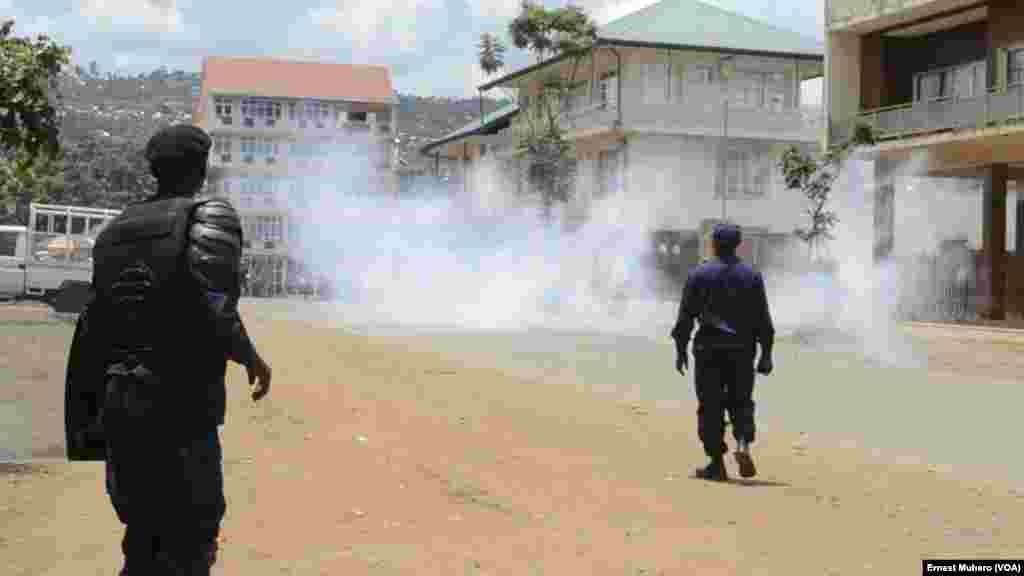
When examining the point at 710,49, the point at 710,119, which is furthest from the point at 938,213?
the point at 710,49

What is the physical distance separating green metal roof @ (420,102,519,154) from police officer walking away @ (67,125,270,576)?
176ft

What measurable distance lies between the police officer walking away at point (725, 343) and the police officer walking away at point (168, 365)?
201 inches

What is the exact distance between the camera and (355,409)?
12.8 meters

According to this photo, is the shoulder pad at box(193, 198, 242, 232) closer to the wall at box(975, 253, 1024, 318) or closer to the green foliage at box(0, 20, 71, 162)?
the green foliage at box(0, 20, 71, 162)

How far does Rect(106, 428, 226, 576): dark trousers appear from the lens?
4.17 meters

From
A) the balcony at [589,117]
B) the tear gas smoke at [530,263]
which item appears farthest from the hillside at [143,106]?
the tear gas smoke at [530,263]

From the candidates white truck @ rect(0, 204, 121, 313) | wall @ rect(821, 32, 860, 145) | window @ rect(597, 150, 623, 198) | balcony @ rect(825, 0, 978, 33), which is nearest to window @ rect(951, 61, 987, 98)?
balcony @ rect(825, 0, 978, 33)

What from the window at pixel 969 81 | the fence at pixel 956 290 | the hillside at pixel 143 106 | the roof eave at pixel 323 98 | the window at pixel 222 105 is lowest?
the fence at pixel 956 290

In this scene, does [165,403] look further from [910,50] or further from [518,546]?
[910,50]

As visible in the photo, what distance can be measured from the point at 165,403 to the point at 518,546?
9.56 feet

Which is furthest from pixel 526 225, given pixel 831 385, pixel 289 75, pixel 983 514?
pixel 289 75

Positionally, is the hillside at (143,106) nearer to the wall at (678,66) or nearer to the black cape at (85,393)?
the wall at (678,66)

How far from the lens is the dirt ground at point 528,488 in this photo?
650 centimetres

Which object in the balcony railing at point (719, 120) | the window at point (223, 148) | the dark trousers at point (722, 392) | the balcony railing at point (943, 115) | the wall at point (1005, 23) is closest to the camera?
the dark trousers at point (722, 392)
